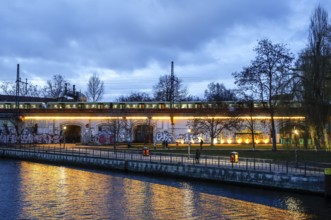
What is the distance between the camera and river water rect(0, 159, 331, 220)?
2553cm

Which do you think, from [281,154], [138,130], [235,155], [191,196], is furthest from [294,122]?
[138,130]

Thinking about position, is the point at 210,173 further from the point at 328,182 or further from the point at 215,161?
the point at 328,182

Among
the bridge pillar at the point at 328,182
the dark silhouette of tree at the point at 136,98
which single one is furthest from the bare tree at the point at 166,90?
the bridge pillar at the point at 328,182

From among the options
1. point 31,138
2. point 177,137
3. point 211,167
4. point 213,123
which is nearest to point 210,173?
point 211,167

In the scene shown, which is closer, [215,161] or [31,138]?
[215,161]

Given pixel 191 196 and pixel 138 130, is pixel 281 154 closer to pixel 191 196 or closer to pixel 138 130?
pixel 191 196

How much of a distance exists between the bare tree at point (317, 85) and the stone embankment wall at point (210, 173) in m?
10.5

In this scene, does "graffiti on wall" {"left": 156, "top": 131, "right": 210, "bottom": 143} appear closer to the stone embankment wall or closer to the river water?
the stone embankment wall

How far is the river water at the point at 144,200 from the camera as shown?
25.5m

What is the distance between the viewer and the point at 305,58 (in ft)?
144

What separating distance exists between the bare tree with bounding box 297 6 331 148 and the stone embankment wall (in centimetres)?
1053

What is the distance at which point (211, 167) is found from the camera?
128 feet

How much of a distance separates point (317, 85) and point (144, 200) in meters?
22.0

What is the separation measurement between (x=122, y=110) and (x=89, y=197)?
53160 millimetres
